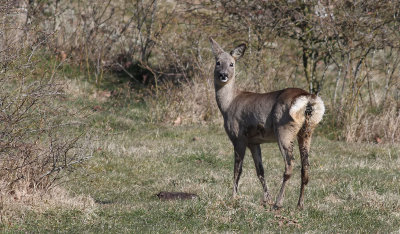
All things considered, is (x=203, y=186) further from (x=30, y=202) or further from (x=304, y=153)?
(x=30, y=202)

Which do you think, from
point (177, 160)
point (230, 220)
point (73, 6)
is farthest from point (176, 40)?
point (230, 220)

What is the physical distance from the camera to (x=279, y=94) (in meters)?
7.62

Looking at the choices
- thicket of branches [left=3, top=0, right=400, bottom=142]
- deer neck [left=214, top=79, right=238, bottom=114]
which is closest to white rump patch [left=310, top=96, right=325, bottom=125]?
deer neck [left=214, top=79, right=238, bottom=114]

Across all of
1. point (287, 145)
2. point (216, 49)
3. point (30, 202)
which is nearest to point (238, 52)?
point (216, 49)

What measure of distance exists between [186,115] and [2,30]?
7116mm

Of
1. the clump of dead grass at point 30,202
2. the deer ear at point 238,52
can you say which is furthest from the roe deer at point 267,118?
the clump of dead grass at point 30,202

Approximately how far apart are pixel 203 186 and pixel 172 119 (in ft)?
17.0

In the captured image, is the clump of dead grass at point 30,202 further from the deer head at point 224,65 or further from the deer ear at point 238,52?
the deer ear at point 238,52

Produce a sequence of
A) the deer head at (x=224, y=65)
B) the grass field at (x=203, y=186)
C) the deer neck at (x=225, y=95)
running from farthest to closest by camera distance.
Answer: the deer head at (x=224, y=65)
the deer neck at (x=225, y=95)
the grass field at (x=203, y=186)

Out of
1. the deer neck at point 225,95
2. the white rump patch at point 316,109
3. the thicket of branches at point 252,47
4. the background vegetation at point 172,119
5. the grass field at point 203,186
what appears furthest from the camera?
the thicket of branches at point 252,47

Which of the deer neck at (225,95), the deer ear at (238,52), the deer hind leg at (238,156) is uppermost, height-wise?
the deer ear at (238,52)

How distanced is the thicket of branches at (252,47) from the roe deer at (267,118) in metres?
4.60

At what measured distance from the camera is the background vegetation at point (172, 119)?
274 inches

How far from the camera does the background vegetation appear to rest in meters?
6.95
